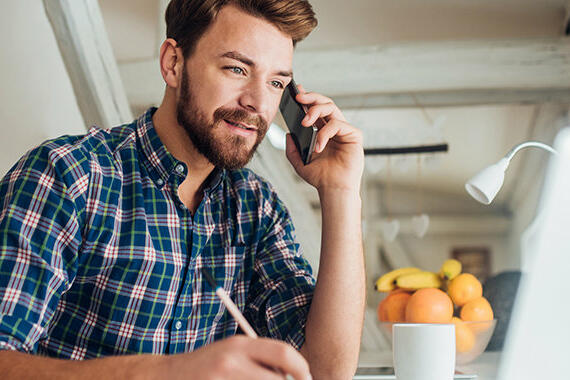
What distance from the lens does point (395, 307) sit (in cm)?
151

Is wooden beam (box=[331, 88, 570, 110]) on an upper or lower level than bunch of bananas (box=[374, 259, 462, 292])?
upper

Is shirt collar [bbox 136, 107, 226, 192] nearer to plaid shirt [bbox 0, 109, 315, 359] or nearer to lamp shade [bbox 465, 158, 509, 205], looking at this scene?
plaid shirt [bbox 0, 109, 315, 359]

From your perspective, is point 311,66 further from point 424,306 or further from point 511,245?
point 511,245

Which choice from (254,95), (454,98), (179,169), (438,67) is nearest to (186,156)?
(179,169)

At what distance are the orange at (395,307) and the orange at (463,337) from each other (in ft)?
0.51

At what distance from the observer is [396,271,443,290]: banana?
1585 mm

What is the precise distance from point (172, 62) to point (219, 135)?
227mm

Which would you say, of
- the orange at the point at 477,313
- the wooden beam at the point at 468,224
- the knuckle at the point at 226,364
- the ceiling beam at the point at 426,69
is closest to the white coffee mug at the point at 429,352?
the orange at the point at 477,313

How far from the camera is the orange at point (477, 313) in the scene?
1384 mm

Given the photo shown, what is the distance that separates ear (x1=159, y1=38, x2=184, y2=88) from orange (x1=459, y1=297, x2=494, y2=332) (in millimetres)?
848

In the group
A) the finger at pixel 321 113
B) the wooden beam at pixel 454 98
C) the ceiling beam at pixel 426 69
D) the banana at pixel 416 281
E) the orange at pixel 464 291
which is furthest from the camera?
the wooden beam at pixel 454 98

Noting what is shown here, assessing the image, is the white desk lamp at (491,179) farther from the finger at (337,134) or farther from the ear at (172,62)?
the ear at (172,62)

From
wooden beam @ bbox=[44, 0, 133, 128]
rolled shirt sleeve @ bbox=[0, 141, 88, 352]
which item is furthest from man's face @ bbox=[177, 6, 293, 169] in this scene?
wooden beam @ bbox=[44, 0, 133, 128]

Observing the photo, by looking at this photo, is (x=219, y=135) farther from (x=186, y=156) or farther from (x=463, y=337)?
(x=463, y=337)
